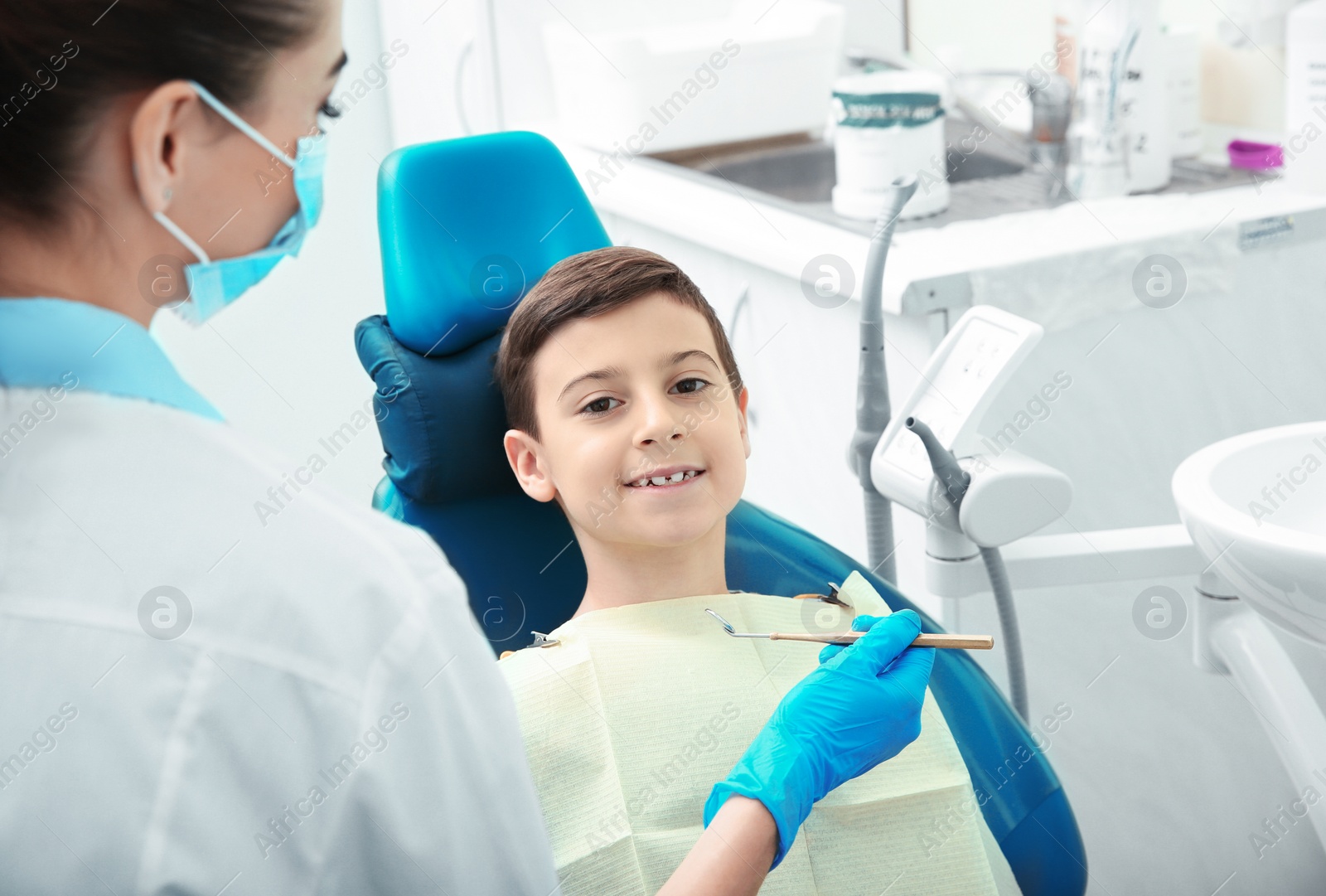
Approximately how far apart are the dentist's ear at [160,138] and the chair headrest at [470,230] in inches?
30.0

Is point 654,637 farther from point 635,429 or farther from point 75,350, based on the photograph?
point 75,350

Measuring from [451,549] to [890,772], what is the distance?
0.50 metres

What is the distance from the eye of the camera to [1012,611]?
1.31 metres

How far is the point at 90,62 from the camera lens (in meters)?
0.45

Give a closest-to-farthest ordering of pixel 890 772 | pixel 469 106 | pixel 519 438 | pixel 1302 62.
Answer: pixel 890 772 < pixel 519 438 < pixel 1302 62 < pixel 469 106

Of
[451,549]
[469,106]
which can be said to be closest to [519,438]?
[451,549]

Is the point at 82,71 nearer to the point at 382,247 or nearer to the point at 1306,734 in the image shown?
the point at 382,247

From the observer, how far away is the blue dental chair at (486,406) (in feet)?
4.03

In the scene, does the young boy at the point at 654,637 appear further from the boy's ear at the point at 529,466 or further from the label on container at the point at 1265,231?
the label on container at the point at 1265,231

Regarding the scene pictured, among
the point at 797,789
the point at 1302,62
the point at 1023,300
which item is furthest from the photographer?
the point at 1302,62

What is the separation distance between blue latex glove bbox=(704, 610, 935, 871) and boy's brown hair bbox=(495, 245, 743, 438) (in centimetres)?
35

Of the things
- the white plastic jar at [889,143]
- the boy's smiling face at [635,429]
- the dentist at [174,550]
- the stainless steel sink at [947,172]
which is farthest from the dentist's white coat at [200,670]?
the white plastic jar at [889,143]

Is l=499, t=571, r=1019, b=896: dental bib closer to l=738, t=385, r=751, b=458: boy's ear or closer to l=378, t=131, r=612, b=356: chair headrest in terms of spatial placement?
l=738, t=385, r=751, b=458: boy's ear

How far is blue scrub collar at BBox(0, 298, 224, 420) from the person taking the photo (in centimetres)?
49
